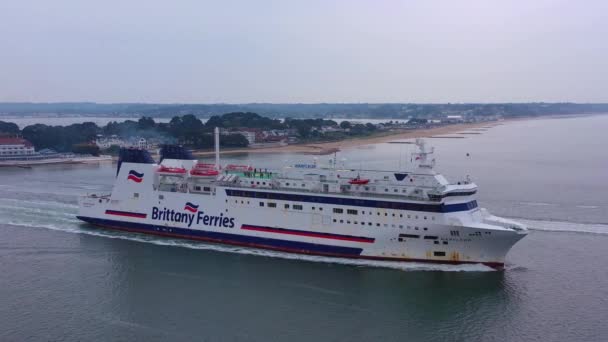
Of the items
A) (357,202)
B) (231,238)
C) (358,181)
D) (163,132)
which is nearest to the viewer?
(357,202)

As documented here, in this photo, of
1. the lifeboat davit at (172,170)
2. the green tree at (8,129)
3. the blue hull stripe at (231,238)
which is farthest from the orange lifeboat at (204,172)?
the green tree at (8,129)

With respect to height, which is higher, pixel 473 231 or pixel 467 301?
pixel 473 231

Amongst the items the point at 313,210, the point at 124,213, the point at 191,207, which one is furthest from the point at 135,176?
→ the point at 313,210

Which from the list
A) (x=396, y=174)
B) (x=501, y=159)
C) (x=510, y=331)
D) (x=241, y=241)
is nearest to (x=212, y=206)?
(x=241, y=241)

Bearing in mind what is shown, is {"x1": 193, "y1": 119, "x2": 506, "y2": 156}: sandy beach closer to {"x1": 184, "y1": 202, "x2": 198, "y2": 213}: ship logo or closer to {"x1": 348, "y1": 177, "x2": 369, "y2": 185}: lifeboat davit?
{"x1": 184, "y1": 202, "x2": 198, "y2": 213}: ship logo

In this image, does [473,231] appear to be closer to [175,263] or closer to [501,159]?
[175,263]

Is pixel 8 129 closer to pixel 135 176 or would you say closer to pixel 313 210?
pixel 135 176

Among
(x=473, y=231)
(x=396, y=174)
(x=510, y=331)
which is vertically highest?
(x=396, y=174)
